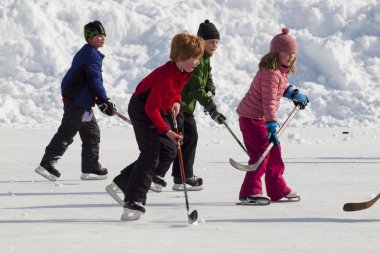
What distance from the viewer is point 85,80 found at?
7.98 m

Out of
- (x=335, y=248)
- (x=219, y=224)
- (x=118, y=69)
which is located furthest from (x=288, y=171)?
(x=118, y=69)

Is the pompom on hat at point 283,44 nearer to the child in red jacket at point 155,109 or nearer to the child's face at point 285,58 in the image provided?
the child's face at point 285,58

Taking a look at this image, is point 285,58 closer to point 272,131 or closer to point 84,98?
point 272,131

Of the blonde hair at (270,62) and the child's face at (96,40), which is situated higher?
the blonde hair at (270,62)

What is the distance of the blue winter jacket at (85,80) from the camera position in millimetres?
7777

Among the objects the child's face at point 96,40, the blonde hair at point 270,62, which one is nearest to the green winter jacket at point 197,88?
the blonde hair at point 270,62

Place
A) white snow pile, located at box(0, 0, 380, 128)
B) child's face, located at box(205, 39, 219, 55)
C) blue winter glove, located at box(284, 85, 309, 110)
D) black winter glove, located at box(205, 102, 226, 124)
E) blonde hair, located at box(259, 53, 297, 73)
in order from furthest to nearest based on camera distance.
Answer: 1. white snow pile, located at box(0, 0, 380, 128)
2. child's face, located at box(205, 39, 219, 55)
3. black winter glove, located at box(205, 102, 226, 124)
4. blue winter glove, located at box(284, 85, 309, 110)
5. blonde hair, located at box(259, 53, 297, 73)

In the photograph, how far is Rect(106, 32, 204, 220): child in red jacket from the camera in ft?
17.6

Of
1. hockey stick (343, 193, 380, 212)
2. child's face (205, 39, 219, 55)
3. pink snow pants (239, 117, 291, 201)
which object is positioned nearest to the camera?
hockey stick (343, 193, 380, 212)

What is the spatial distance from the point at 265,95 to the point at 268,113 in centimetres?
14

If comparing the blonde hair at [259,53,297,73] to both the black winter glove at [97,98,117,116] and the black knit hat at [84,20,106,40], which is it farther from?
the black knit hat at [84,20,106,40]

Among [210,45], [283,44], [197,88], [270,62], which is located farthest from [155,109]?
[210,45]

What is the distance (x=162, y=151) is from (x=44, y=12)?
23.2 meters

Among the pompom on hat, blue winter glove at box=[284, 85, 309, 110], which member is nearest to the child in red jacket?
the pompom on hat
